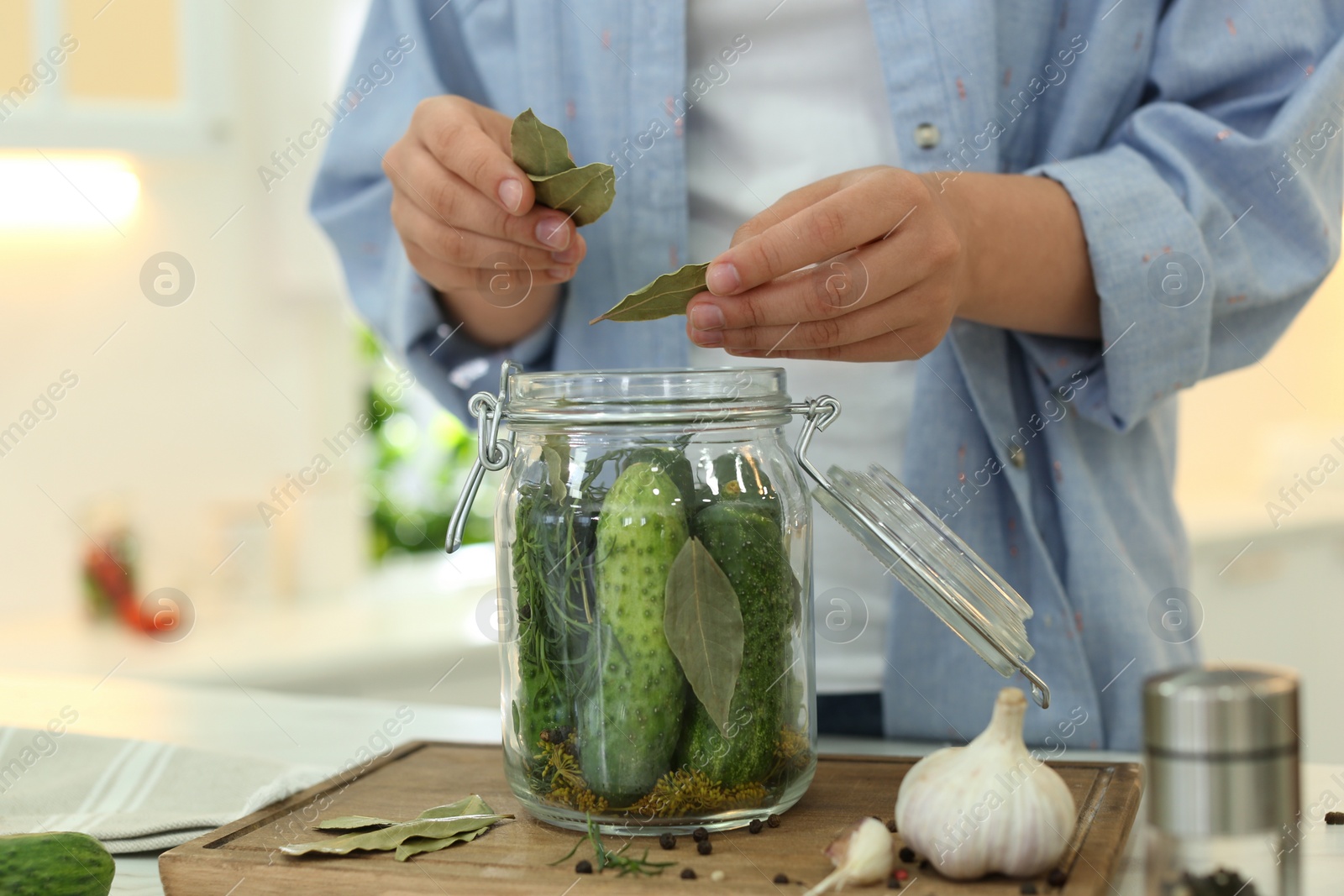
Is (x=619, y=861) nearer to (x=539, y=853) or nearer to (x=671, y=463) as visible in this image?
(x=539, y=853)

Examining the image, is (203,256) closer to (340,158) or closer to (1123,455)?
(340,158)

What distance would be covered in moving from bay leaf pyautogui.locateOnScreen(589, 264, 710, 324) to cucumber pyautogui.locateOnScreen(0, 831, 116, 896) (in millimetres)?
345

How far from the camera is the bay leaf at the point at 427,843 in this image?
60 centimetres

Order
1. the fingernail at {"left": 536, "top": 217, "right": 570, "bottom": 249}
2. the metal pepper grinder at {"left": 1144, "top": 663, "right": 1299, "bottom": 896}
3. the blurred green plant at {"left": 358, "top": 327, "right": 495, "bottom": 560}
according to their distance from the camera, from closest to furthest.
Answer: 1. the metal pepper grinder at {"left": 1144, "top": 663, "right": 1299, "bottom": 896}
2. the fingernail at {"left": 536, "top": 217, "right": 570, "bottom": 249}
3. the blurred green plant at {"left": 358, "top": 327, "right": 495, "bottom": 560}

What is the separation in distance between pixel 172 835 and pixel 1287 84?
86 centimetres

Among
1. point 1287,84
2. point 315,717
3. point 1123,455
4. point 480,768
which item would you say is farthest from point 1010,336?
point 315,717

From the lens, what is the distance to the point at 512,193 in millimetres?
709

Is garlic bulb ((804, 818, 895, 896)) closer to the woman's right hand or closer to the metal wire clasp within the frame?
the metal wire clasp

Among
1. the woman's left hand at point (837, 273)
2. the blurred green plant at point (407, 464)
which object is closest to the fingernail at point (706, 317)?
the woman's left hand at point (837, 273)

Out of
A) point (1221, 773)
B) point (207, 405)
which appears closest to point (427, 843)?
point (1221, 773)

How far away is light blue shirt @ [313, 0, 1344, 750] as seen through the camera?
83 centimetres

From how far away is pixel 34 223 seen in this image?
1.96 m

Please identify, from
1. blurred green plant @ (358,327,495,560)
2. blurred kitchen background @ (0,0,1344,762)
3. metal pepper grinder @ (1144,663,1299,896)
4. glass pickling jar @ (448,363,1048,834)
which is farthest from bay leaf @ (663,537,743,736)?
blurred green plant @ (358,327,495,560)

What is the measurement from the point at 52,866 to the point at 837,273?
46 centimetres
